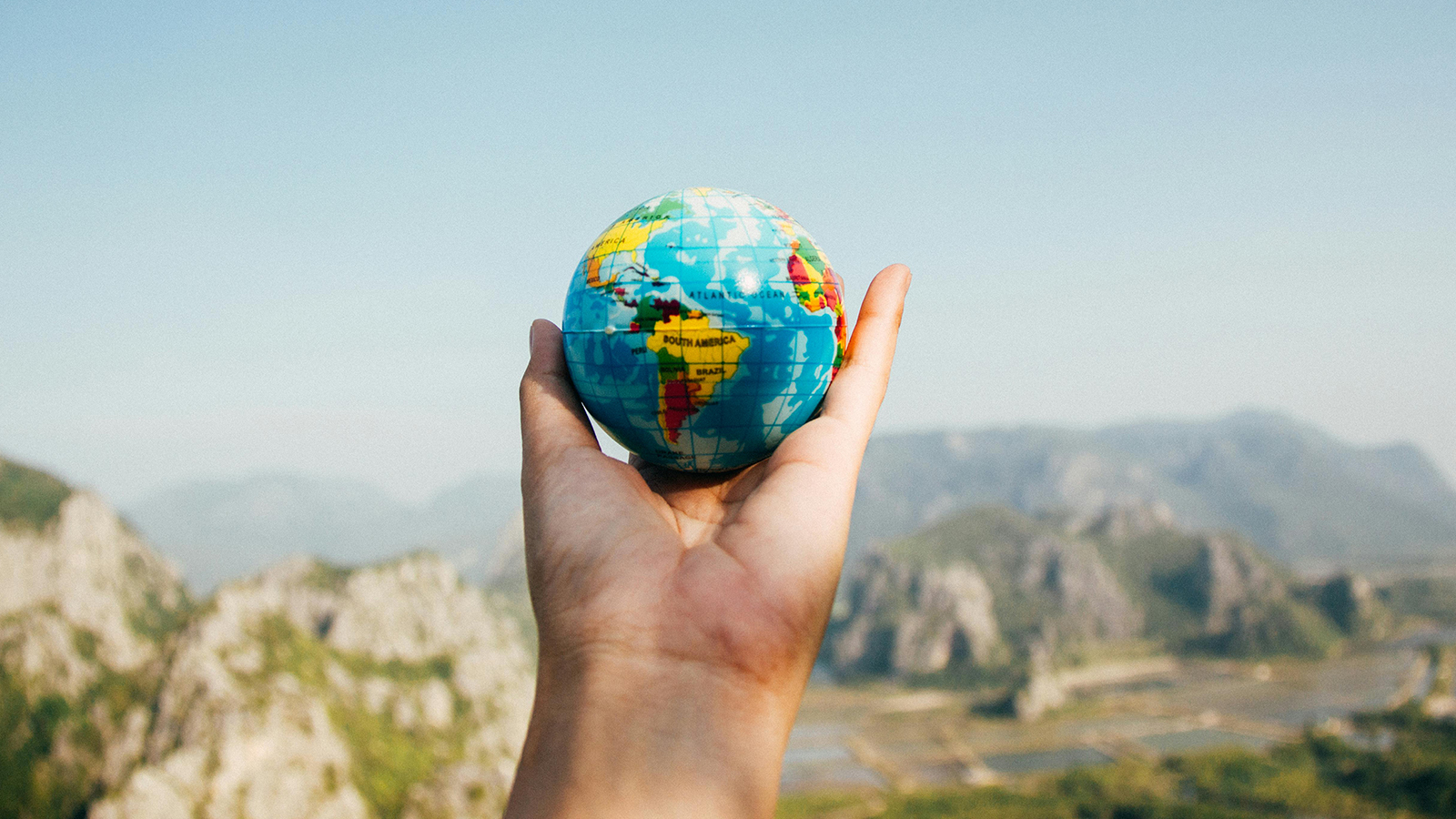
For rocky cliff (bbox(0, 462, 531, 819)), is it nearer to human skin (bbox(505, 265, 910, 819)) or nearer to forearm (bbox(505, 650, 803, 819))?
human skin (bbox(505, 265, 910, 819))

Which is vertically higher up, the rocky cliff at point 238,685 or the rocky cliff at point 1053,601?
the rocky cliff at point 238,685

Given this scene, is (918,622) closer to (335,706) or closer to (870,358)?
(335,706)

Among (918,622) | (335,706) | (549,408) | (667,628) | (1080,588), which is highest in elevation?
(549,408)

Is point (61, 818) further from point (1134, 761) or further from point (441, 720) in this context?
point (1134, 761)

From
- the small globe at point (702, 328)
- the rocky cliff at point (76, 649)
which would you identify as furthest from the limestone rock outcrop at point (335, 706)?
the small globe at point (702, 328)

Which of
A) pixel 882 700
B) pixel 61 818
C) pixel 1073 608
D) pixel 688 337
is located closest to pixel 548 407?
pixel 688 337

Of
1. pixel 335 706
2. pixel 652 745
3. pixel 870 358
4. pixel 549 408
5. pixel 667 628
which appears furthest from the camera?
pixel 335 706

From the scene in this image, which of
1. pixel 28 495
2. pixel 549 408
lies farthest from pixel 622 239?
pixel 28 495

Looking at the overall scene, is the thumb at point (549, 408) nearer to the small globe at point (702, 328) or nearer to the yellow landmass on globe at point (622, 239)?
the small globe at point (702, 328)

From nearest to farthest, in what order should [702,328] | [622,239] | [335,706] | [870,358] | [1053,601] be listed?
1. [702,328]
2. [870,358]
3. [622,239]
4. [335,706]
5. [1053,601]
